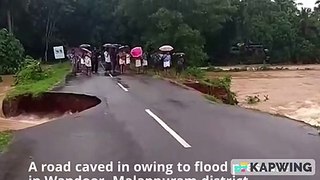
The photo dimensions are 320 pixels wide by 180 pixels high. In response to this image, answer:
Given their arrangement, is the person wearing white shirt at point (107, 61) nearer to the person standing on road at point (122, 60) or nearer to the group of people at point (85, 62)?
the group of people at point (85, 62)

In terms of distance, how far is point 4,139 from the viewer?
10102 millimetres

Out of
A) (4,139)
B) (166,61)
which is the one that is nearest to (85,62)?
(166,61)

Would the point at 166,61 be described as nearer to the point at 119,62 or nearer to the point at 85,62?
the point at 119,62

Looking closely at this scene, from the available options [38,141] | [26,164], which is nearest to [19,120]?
[38,141]

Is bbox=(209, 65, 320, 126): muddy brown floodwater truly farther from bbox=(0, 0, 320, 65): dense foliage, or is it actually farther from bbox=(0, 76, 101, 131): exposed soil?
bbox=(0, 0, 320, 65): dense foliage

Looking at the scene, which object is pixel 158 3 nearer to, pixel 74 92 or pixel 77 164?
pixel 74 92

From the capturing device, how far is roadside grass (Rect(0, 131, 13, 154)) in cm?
934

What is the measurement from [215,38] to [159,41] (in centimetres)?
1647

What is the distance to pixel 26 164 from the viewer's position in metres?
7.82

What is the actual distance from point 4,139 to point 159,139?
9.61 ft

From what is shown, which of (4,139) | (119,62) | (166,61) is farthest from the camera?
(119,62)

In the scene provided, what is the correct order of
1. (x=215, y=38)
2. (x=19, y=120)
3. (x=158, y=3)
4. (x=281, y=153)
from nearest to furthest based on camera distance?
1. (x=281, y=153)
2. (x=19, y=120)
3. (x=158, y=3)
4. (x=215, y=38)
